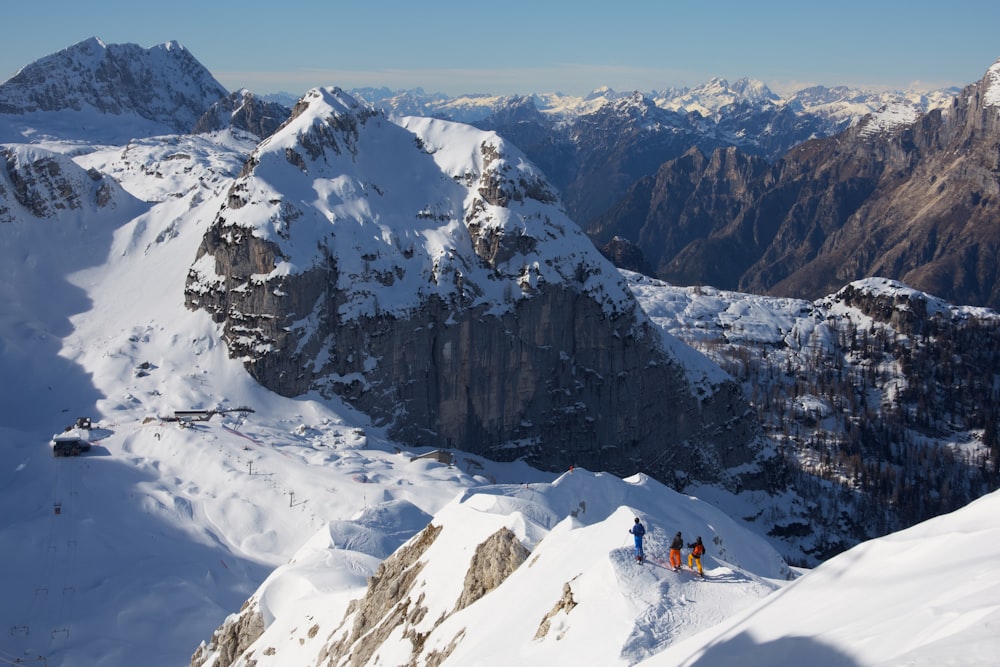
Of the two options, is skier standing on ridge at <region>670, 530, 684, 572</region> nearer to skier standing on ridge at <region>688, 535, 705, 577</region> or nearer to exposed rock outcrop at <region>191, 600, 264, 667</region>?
skier standing on ridge at <region>688, 535, 705, 577</region>

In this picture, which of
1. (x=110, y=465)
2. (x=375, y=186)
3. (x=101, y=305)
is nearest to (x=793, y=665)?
(x=110, y=465)

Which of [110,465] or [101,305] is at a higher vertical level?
[101,305]

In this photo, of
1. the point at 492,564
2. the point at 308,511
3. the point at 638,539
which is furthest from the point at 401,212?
the point at 638,539

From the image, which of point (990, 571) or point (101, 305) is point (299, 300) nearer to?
point (101, 305)

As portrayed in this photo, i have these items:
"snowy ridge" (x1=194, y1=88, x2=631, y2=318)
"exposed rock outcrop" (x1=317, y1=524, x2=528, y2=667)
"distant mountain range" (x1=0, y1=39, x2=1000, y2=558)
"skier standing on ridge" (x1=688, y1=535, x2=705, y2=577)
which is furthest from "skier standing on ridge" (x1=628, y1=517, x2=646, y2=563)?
"snowy ridge" (x1=194, y1=88, x2=631, y2=318)

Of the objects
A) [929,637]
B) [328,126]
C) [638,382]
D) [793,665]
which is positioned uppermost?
[328,126]

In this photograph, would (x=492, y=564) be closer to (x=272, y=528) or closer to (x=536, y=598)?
(x=536, y=598)

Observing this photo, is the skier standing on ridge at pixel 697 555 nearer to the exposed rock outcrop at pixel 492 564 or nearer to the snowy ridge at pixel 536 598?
the snowy ridge at pixel 536 598

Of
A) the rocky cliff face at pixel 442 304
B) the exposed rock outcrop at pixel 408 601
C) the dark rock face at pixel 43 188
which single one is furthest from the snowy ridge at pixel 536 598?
the dark rock face at pixel 43 188
